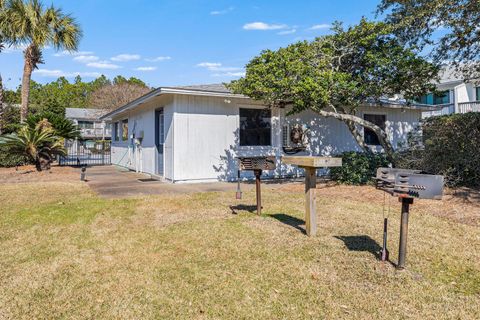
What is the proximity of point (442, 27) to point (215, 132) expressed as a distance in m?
6.75

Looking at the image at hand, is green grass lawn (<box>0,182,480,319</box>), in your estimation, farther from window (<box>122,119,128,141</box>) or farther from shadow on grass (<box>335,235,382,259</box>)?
window (<box>122,119,128,141</box>)

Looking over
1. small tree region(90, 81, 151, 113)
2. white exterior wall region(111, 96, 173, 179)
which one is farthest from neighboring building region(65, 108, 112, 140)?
white exterior wall region(111, 96, 173, 179)

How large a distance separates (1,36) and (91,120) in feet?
72.3

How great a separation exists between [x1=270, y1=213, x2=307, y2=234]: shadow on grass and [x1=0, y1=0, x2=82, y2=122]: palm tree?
52.5 feet

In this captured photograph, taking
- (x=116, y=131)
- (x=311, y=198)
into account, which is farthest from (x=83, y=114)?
(x=311, y=198)

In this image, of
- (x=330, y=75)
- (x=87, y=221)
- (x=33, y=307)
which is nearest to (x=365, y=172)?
(x=330, y=75)

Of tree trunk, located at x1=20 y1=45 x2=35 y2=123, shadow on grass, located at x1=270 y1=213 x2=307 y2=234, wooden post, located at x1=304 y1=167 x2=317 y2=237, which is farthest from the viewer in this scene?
tree trunk, located at x1=20 y1=45 x2=35 y2=123

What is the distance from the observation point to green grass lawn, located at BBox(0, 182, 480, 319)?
261 centimetres

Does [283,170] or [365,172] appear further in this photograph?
[283,170]

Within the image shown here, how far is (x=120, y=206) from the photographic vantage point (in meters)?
6.37

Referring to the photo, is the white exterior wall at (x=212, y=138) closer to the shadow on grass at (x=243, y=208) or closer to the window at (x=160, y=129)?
the window at (x=160, y=129)

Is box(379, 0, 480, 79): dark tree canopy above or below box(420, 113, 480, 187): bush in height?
above

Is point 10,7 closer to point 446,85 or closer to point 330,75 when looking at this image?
point 330,75

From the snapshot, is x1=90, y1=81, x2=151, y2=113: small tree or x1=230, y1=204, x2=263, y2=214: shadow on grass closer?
x1=230, y1=204, x2=263, y2=214: shadow on grass
